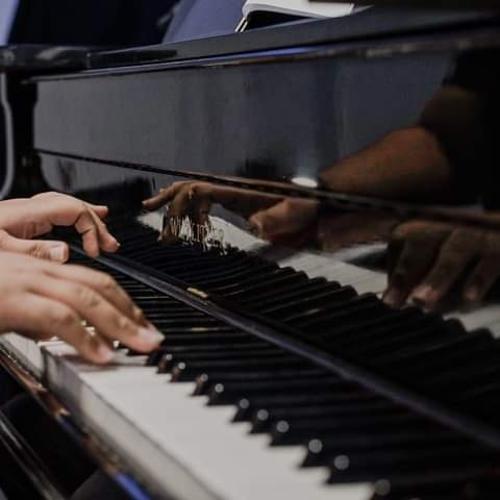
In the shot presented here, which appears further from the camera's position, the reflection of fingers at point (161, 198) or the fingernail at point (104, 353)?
the reflection of fingers at point (161, 198)

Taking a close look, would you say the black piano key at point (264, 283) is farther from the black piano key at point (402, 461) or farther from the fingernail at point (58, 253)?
the black piano key at point (402, 461)

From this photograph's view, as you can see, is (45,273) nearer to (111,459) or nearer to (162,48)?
(111,459)

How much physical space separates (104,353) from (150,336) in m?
0.05

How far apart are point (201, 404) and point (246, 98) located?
1.18 ft

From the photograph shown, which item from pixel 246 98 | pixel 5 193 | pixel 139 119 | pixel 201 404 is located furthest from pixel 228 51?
pixel 5 193

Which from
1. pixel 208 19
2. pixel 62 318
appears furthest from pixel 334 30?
pixel 208 19

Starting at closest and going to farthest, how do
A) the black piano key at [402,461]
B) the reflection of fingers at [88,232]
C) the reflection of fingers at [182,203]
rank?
the black piano key at [402,461] < the reflection of fingers at [182,203] < the reflection of fingers at [88,232]

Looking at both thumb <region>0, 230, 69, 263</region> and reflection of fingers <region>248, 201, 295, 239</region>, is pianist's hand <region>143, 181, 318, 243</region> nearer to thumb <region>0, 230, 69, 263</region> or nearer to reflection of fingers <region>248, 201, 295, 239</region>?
reflection of fingers <region>248, 201, 295, 239</region>

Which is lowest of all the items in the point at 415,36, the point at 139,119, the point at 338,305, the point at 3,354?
the point at 3,354

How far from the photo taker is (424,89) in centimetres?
77

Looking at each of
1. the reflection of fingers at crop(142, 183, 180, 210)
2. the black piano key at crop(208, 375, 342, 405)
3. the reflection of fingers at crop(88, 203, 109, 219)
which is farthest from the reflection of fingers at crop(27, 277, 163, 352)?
the reflection of fingers at crop(88, 203, 109, 219)

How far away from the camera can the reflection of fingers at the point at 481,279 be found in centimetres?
71

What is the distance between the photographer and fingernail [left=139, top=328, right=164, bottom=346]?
0.96m

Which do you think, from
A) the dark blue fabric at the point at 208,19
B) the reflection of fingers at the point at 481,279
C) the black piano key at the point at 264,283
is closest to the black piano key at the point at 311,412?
the reflection of fingers at the point at 481,279
